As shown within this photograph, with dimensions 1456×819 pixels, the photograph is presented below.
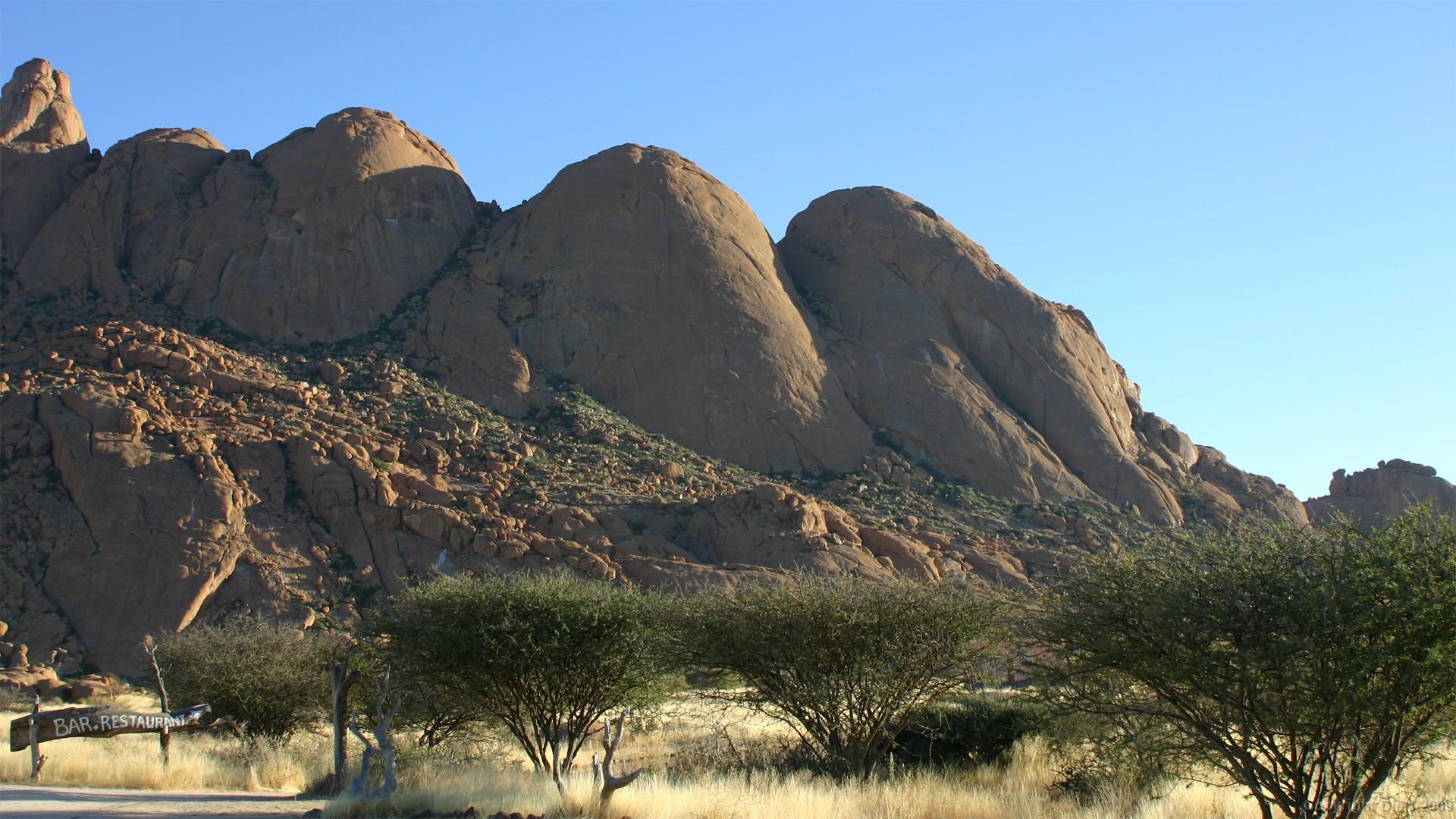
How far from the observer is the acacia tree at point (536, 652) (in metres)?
21.2

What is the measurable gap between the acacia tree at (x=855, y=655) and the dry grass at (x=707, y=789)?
1365 millimetres

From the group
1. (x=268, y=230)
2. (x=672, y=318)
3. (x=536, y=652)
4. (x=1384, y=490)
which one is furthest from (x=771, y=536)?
(x=1384, y=490)

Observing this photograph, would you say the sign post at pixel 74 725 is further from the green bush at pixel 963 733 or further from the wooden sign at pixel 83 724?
the green bush at pixel 963 733

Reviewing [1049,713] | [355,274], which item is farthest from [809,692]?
[355,274]

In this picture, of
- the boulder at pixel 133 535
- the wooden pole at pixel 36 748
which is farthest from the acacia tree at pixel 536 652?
the boulder at pixel 133 535

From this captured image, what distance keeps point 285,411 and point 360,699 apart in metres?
23.5

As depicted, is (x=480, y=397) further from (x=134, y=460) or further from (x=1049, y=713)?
(x=1049, y=713)

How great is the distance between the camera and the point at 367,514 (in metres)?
41.9

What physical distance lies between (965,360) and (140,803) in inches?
1905

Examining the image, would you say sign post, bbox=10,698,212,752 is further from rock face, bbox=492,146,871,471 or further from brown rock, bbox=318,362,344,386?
rock face, bbox=492,146,871,471

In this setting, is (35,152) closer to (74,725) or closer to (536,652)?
(74,725)

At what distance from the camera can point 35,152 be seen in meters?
63.9

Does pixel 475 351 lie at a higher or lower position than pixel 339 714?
higher

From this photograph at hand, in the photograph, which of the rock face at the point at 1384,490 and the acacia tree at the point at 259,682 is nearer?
the acacia tree at the point at 259,682
